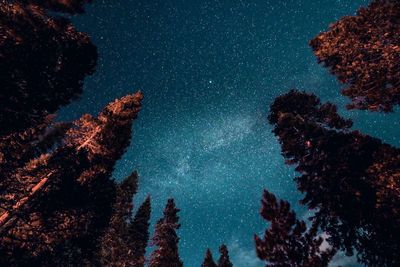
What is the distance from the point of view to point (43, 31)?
12.2 meters

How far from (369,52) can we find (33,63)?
14691mm

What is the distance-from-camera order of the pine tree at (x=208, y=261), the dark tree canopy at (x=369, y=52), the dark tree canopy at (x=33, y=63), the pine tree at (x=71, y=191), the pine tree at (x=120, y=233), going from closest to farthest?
the dark tree canopy at (x=33, y=63), the dark tree canopy at (x=369, y=52), the pine tree at (x=71, y=191), the pine tree at (x=120, y=233), the pine tree at (x=208, y=261)

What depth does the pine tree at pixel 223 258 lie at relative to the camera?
4444 cm

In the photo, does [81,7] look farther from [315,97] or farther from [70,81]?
[315,97]

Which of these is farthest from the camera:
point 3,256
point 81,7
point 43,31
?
point 3,256

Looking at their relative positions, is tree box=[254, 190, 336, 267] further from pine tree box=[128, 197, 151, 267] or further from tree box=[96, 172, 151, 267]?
pine tree box=[128, 197, 151, 267]

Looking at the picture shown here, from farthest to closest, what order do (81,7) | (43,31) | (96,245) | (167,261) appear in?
(167,261) → (96,245) → (81,7) → (43,31)

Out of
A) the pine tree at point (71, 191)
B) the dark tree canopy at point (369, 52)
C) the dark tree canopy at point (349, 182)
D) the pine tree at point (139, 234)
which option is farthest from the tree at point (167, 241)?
the dark tree canopy at point (369, 52)

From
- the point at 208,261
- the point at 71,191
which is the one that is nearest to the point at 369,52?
the point at 71,191

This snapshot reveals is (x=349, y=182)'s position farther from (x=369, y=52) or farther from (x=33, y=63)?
(x=33, y=63)

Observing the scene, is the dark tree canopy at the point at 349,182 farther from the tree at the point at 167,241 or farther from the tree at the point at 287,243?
the tree at the point at 167,241

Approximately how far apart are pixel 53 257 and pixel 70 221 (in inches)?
130

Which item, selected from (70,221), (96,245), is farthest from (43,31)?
(96,245)

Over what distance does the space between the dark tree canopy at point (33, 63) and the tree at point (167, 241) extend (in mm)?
24047
